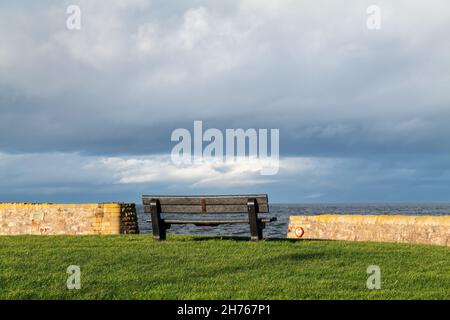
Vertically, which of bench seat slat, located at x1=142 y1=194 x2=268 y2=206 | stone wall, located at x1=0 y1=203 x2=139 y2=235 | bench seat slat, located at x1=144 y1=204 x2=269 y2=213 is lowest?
stone wall, located at x1=0 y1=203 x2=139 y2=235

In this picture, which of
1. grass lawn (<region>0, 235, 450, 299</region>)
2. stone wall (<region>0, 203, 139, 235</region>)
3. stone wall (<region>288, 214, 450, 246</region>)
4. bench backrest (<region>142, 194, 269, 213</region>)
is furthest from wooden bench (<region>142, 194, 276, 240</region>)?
stone wall (<region>288, 214, 450, 246</region>)

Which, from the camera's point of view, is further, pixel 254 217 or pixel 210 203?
pixel 210 203

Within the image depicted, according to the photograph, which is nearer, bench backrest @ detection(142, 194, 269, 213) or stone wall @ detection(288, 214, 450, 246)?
bench backrest @ detection(142, 194, 269, 213)

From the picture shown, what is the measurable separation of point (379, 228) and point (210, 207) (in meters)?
6.09

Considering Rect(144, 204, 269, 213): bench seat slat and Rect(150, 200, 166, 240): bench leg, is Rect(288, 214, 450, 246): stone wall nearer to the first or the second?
Rect(144, 204, 269, 213): bench seat slat

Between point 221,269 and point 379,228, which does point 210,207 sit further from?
point 379,228

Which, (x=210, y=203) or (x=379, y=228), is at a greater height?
(x=210, y=203)

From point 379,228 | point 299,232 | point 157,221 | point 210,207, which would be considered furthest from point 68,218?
point 379,228

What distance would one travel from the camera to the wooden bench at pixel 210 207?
11.9 metres

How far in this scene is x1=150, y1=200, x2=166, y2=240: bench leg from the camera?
489 inches

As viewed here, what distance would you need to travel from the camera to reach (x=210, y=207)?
39.4ft

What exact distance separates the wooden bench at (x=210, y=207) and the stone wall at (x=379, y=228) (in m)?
5.10
